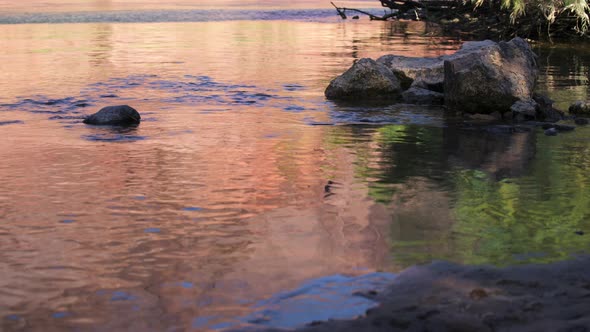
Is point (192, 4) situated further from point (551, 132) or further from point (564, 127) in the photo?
point (551, 132)

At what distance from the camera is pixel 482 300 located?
5230mm

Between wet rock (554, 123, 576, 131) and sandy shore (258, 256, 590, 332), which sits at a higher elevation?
wet rock (554, 123, 576, 131)

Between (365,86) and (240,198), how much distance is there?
27.4ft

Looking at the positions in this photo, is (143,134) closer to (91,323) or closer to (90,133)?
(90,133)

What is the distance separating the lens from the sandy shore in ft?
15.8

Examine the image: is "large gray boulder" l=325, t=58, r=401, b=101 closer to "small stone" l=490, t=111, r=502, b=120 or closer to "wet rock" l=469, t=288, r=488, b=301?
"small stone" l=490, t=111, r=502, b=120

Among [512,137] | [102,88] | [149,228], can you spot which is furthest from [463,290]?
[102,88]

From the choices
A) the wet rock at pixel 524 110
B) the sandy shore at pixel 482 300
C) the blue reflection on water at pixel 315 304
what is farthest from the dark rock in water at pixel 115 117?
the sandy shore at pixel 482 300

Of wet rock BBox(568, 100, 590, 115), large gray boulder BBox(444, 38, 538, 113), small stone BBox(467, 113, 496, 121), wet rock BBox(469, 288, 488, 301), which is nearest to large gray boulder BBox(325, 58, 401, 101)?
large gray boulder BBox(444, 38, 538, 113)

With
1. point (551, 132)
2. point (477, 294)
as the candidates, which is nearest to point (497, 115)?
point (551, 132)

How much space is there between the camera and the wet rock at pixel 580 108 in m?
13.7

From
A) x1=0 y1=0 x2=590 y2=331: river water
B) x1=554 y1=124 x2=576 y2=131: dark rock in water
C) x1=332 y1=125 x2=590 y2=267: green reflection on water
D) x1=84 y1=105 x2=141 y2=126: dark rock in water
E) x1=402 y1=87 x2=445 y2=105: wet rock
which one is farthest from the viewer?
x1=402 y1=87 x2=445 y2=105: wet rock

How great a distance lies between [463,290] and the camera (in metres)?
5.44

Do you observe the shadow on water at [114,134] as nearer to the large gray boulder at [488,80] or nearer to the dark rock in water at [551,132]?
the large gray boulder at [488,80]
